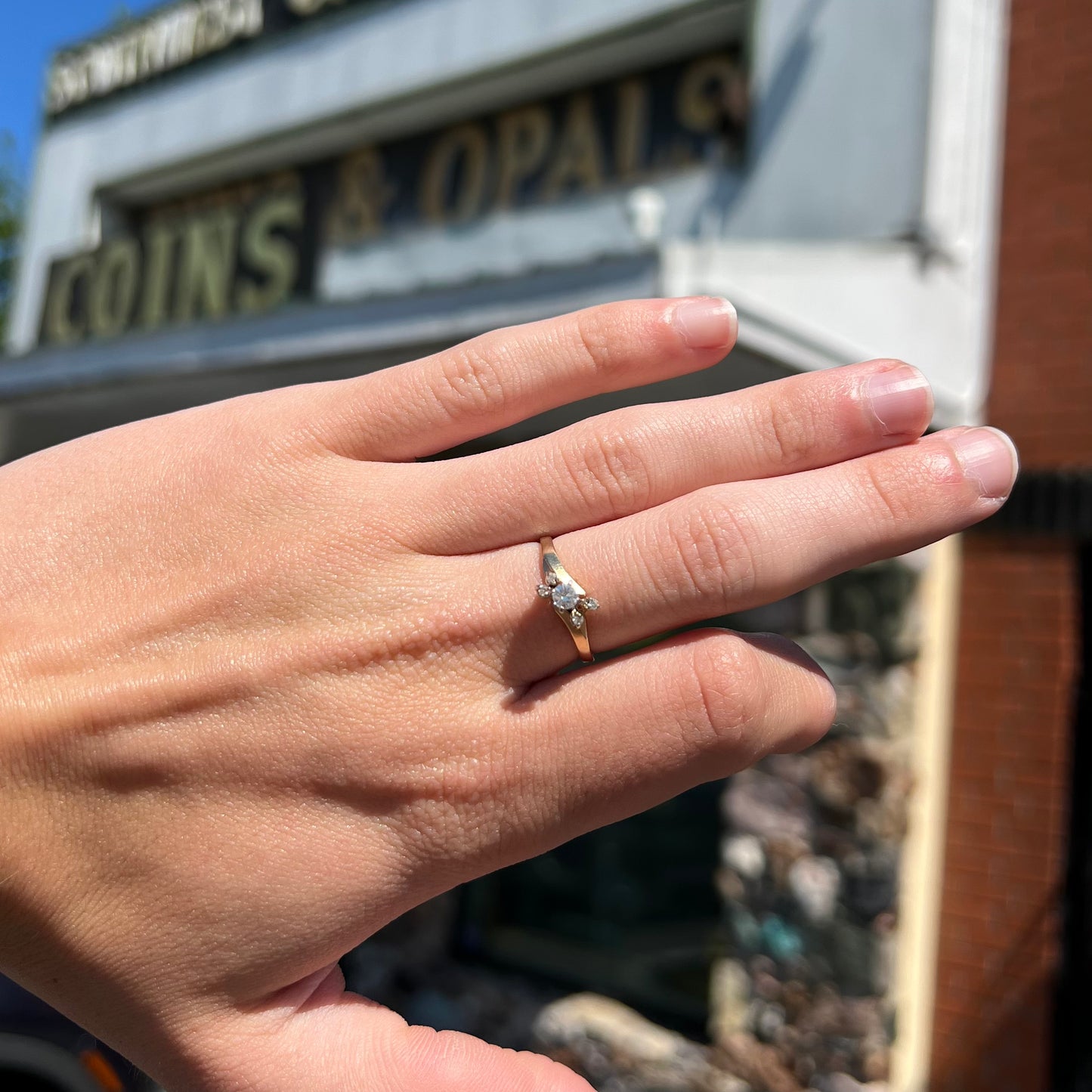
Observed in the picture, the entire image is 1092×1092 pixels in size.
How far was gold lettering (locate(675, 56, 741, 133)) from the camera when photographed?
Answer: 5059 mm

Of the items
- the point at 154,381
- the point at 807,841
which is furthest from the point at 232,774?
the point at 154,381

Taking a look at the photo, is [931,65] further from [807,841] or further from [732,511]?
[732,511]

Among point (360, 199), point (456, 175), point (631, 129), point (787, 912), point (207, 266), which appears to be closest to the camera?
point (787, 912)

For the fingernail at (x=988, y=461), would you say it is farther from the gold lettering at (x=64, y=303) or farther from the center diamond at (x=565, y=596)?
the gold lettering at (x=64, y=303)

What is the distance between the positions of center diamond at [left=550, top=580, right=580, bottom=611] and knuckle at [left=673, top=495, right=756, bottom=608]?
12cm

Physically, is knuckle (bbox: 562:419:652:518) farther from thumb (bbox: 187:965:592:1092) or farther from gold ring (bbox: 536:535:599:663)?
thumb (bbox: 187:965:592:1092)

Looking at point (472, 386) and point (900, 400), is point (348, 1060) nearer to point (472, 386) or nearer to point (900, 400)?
point (472, 386)

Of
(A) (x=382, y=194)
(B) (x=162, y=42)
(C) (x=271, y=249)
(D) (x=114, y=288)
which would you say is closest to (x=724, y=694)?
(A) (x=382, y=194)

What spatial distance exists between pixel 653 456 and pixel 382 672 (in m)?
0.41

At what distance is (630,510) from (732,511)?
0.13 metres

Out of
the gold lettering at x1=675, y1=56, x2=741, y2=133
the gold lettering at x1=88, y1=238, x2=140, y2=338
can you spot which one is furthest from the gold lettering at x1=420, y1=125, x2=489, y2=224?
the gold lettering at x1=88, y1=238, x2=140, y2=338

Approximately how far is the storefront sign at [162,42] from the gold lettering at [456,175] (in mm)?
1354

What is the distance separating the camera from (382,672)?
44.9 inches

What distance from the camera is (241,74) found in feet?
23.5
